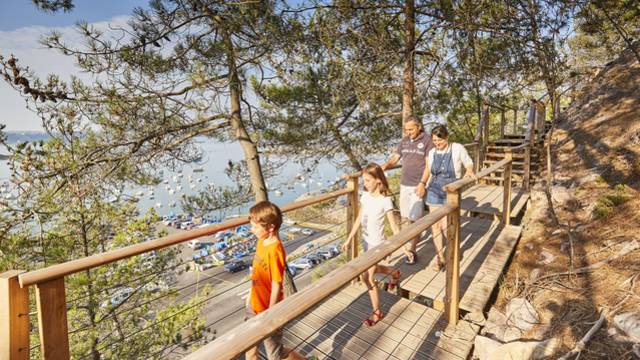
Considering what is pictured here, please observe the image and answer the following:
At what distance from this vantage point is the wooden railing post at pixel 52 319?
5.07 feet

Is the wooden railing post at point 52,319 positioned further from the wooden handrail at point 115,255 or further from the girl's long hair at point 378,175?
the girl's long hair at point 378,175

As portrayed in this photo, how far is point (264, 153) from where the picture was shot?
300 inches

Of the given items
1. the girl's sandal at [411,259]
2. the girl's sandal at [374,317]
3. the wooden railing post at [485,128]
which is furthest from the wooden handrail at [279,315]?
the wooden railing post at [485,128]

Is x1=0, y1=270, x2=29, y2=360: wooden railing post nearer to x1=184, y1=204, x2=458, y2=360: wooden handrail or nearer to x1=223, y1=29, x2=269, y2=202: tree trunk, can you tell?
x1=184, y1=204, x2=458, y2=360: wooden handrail

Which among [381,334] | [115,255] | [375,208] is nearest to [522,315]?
[381,334]

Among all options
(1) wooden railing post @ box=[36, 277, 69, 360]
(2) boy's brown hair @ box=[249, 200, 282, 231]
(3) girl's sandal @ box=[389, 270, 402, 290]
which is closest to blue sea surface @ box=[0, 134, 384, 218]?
(3) girl's sandal @ box=[389, 270, 402, 290]

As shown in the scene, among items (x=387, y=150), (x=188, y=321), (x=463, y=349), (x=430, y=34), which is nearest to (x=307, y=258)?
(x=188, y=321)

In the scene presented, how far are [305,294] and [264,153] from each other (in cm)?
663

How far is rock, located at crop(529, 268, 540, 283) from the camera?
10.5ft

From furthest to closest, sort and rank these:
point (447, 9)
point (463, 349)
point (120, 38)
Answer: point (447, 9) → point (120, 38) → point (463, 349)

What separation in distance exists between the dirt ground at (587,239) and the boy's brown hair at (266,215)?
226 cm

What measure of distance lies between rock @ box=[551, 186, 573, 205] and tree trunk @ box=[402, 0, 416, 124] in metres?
2.69

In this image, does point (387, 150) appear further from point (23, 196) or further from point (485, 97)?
point (23, 196)

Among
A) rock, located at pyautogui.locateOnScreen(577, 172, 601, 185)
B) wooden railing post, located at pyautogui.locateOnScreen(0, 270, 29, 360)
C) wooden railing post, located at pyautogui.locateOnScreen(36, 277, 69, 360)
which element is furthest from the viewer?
rock, located at pyautogui.locateOnScreen(577, 172, 601, 185)
